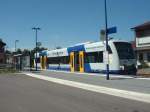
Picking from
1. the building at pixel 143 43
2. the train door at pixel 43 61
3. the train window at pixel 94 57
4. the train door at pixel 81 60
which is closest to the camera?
the train window at pixel 94 57

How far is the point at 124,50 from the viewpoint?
32875 mm

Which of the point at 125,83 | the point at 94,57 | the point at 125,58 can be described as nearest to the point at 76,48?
the point at 94,57

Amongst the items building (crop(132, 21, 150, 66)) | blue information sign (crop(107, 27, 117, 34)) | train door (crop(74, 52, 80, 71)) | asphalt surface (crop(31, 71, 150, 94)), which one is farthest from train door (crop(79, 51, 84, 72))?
building (crop(132, 21, 150, 66))

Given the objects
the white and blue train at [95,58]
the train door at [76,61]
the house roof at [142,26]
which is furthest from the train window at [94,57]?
the house roof at [142,26]

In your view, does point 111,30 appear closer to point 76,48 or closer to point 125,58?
point 125,58

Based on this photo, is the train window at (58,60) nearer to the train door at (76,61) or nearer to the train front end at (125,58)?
the train door at (76,61)

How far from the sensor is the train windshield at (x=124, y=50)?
32281mm

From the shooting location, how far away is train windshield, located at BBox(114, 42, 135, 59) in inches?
1271

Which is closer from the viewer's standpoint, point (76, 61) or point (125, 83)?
point (125, 83)

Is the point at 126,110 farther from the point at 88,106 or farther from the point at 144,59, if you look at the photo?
the point at 144,59

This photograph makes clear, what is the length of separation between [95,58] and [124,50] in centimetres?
401

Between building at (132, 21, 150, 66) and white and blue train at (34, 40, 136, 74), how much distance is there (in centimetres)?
1315

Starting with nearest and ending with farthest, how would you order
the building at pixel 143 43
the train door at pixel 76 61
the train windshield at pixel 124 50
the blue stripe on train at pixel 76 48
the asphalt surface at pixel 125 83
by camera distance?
the asphalt surface at pixel 125 83
the train windshield at pixel 124 50
the blue stripe on train at pixel 76 48
the train door at pixel 76 61
the building at pixel 143 43

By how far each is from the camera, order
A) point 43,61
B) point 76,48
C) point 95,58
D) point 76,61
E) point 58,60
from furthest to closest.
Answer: point 43,61 < point 58,60 < point 76,61 < point 76,48 < point 95,58
